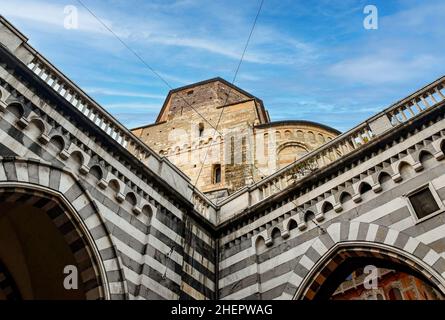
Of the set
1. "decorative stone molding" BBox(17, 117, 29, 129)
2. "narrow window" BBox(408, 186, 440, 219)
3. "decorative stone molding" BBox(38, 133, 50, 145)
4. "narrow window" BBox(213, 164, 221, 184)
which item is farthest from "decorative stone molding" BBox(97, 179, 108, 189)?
"narrow window" BBox(213, 164, 221, 184)

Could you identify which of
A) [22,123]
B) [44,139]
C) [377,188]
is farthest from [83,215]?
[377,188]

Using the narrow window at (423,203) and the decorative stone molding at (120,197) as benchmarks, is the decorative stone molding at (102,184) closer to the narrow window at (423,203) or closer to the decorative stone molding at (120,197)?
the decorative stone molding at (120,197)

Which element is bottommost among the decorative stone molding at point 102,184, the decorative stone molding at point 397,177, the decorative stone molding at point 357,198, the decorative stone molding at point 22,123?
the decorative stone molding at point 357,198

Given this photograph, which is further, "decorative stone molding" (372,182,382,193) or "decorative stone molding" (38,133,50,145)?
"decorative stone molding" (372,182,382,193)

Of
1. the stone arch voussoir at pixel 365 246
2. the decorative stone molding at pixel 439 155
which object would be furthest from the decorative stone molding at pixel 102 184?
the decorative stone molding at pixel 439 155

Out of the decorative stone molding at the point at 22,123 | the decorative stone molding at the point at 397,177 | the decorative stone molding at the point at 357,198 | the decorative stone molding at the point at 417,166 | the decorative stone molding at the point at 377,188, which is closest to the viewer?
the decorative stone molding at the point at 22,123

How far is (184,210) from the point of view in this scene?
35.6 feet

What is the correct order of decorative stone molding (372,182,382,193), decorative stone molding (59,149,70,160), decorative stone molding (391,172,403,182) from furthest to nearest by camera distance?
decorative stone molding (372,182,382,193), decorative stone molding (391,172,403,182), decorative stone molding (59,149,70,160)

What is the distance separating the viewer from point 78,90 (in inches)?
379

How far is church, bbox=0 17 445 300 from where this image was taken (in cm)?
808

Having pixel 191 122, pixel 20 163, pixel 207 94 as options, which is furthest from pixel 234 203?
pixel 207 94

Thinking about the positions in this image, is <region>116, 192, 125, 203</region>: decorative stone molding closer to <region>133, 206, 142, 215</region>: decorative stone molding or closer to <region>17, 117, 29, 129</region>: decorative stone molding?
<region>133, 206, 142, 215</region>: decorative stone molding

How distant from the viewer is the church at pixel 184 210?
8078 mm

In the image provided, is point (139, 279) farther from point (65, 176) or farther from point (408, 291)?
point (408, 291)
